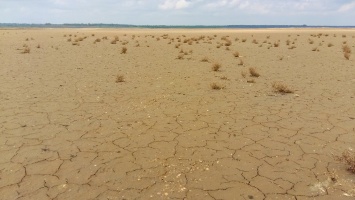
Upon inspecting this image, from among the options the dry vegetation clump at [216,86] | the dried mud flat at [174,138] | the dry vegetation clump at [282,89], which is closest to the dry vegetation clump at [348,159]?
the dried mud flat at [174,138]

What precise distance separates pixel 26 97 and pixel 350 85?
8.92 m

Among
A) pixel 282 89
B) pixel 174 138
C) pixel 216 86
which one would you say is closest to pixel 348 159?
pixel 174 138

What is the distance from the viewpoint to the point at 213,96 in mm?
7855

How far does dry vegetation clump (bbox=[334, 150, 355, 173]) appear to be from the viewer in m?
4.01

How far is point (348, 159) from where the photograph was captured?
13.5ft

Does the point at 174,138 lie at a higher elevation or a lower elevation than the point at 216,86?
lower

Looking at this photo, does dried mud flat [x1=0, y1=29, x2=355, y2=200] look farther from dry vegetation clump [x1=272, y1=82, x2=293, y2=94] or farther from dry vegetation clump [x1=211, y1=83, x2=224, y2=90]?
dry vegetation clump [x1=272, y1=82, x2=293, y2=94]

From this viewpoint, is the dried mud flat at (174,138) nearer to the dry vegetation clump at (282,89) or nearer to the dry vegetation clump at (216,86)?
A: the dry vegetation clump at (216,86)

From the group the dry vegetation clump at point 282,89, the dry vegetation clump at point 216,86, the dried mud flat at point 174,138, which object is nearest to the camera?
the dried mud flat at point 174,138

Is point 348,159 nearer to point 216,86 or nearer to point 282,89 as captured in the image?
point 282,89

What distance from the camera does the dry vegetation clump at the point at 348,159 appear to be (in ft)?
13.2

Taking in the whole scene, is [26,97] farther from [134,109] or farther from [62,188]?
[62,188]

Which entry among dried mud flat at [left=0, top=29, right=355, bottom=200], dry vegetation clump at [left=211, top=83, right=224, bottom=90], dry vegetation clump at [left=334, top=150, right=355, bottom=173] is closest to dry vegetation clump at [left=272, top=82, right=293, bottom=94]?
dried mud flat at [left=0, top=29, right=355, bottom=200]

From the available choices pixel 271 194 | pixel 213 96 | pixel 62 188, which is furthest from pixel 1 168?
pixel 213 96
